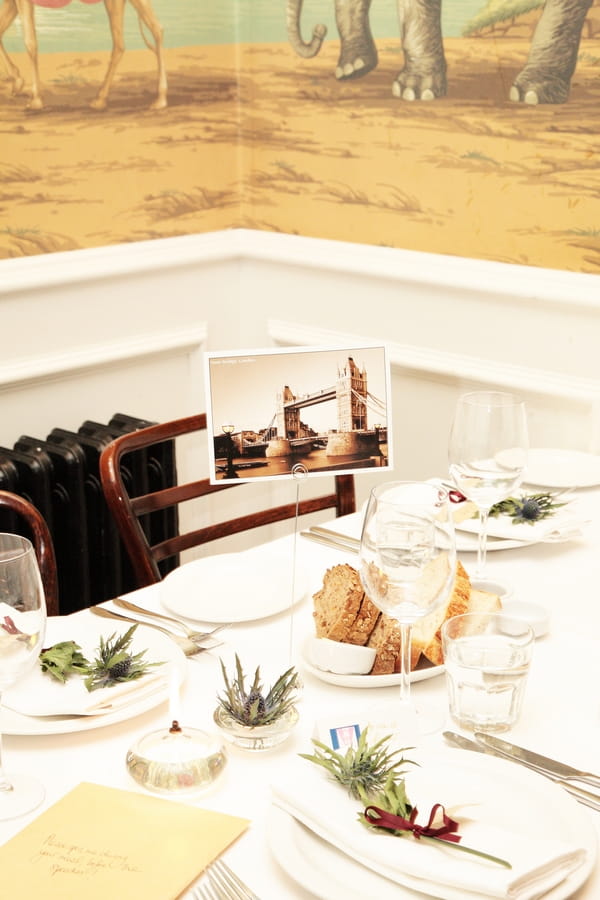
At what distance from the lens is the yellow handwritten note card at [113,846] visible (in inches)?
33.3

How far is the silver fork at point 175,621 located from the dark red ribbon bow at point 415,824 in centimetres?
45

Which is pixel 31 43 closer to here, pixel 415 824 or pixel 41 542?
pixel 41 542

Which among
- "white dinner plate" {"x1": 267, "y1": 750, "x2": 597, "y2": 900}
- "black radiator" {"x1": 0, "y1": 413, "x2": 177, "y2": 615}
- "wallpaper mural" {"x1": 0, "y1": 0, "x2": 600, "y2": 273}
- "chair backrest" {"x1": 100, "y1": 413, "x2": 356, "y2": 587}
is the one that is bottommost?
"black radiator" {"x1": 0, "y1": 413, "x2": 177, "y2": 615}

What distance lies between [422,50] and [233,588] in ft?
5.03

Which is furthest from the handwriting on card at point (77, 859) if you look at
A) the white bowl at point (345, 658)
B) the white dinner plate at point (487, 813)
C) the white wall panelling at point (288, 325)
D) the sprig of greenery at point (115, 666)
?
the white wall panelling at point (288, 325)

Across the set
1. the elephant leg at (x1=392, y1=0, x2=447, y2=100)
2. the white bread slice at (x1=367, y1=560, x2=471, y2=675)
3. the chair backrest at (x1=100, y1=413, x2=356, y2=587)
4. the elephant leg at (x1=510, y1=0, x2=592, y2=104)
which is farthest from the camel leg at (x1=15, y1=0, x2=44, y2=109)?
the white bread slice at (x1=367, y1=560, x2=471, y2=675)

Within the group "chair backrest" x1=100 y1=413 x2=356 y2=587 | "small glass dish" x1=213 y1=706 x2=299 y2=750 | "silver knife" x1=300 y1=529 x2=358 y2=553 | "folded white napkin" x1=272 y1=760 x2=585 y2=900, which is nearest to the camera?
"folded white napkin" x1=272 y1=760 x2=585 y2=900

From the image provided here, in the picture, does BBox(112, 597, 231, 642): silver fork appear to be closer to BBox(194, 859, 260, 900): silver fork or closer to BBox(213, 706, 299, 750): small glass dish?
BBox(213, 706, 299, 750): small glass dish

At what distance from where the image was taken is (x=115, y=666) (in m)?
1.16

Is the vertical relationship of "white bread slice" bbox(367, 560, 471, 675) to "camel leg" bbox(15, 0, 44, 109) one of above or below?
below

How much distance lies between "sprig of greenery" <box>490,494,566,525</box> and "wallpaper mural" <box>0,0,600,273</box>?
0.75 metres

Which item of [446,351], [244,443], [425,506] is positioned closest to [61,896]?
[425,506]

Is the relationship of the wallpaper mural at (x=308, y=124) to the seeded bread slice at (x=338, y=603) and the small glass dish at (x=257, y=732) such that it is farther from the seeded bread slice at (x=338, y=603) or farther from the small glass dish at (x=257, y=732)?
the small glass dish at (x=257, y=732)

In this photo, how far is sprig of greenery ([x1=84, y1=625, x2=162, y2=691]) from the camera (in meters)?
1.15
